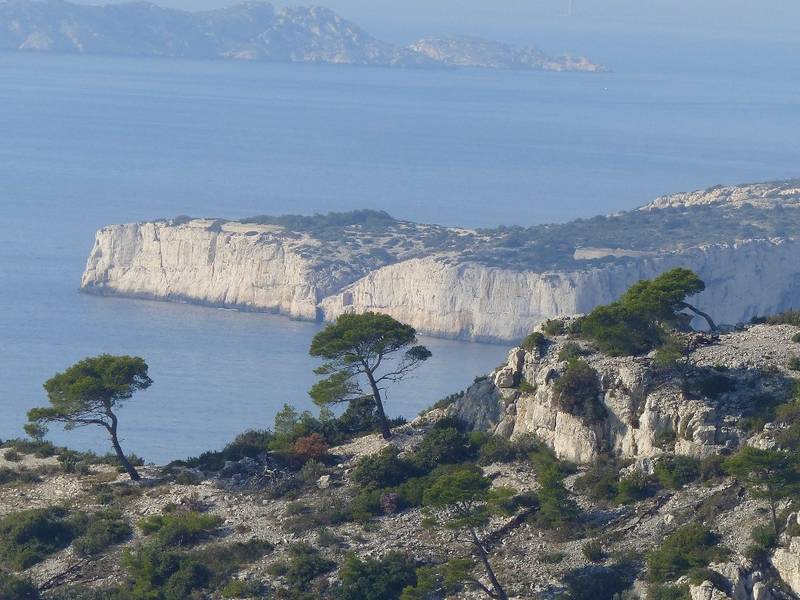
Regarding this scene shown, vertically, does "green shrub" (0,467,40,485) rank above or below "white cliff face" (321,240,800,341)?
above

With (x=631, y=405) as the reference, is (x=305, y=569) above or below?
below

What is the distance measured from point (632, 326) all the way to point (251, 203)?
483 feet

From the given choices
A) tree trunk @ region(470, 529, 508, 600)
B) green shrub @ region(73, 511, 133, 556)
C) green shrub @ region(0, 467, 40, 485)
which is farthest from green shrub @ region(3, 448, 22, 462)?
tree trunk @ region(470, 529, 508, 600)

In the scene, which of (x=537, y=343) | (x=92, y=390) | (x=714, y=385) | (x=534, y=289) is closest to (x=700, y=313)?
(x=537, y=343)

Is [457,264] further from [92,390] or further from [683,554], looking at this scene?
[683,554]

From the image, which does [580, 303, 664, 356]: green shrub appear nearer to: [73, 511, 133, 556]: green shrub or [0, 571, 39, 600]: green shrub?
[73, 511, 133, 556]: green shrub

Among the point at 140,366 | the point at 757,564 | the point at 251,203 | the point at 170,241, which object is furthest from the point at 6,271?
the point at 757,564

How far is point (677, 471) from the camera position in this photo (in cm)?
4175

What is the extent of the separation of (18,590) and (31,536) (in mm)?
2683

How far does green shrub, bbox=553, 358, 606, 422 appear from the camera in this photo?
44.3m

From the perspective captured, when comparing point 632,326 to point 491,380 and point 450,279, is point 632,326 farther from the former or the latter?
point 450,279

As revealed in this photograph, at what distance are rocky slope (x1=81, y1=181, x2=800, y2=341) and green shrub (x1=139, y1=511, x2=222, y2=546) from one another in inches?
3271

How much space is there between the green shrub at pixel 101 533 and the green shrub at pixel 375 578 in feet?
19.4

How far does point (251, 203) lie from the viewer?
632 feet
